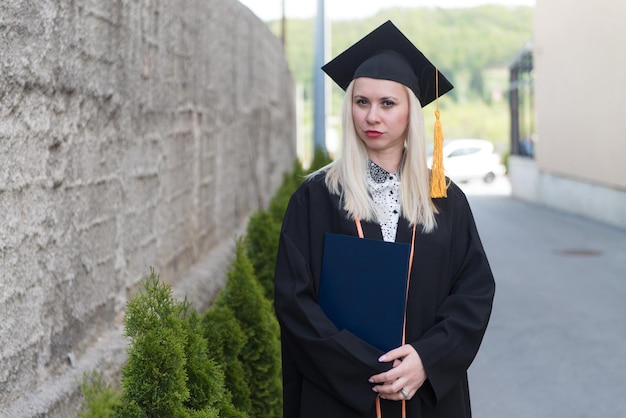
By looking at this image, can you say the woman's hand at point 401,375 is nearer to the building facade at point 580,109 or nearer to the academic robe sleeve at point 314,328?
the academic robe sleeve at point 314,328

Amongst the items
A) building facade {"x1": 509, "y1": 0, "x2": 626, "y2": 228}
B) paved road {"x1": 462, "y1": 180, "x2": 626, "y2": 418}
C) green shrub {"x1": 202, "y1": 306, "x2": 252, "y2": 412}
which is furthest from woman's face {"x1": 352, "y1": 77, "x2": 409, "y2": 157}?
building facade {"x1": 509, "y1": 0, "x2": 626, "y2": 228}

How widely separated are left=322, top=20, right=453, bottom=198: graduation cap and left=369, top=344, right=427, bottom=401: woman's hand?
1.64 ft

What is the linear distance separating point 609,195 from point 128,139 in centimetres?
1272

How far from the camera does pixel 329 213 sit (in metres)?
3.10

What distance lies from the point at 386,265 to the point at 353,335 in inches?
8.5

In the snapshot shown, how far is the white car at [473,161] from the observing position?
115 ft

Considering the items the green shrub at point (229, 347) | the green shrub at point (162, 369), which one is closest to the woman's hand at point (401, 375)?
the green shrub at point (162, 369)

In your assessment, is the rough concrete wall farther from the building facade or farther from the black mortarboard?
the building facade

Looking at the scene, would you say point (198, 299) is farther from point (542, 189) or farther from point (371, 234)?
point (542, 189)

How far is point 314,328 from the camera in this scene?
2936mm

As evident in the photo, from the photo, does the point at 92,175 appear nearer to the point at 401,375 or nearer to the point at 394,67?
the point at 394,67

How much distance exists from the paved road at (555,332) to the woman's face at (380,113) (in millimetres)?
2899

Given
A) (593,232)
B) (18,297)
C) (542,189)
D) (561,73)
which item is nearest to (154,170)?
(18,297)

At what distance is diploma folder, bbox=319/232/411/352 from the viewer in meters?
2.96
